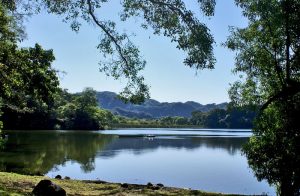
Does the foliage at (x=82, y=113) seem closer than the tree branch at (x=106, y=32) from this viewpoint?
No

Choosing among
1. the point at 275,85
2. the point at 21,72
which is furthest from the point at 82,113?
the point at 275,85

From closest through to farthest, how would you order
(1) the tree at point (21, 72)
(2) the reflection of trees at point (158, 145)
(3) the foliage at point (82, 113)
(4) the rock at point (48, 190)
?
(4) the rock at point (48, 190) < (1) the tree at point (21, 72) < (2) the reflection of trees at point (158, 145) < (3) the foliage at point (82, 113)

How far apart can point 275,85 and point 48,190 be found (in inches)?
512

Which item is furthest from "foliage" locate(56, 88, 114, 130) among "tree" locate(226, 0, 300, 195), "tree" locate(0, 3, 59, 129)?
"tree" locate(226, 0, 300, 195)

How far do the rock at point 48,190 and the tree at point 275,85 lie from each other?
1026 centimetres

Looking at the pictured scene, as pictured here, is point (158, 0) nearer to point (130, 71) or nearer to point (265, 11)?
point (130, 71)

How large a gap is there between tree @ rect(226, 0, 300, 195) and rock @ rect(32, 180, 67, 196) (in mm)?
10261

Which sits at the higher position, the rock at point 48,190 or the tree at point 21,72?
the tree at point 21,72

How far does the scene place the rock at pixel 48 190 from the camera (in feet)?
54.9

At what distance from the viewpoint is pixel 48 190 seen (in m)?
16.8

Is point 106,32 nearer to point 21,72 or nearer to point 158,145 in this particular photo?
point 21,72

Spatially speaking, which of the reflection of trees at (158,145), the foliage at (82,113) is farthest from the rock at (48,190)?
the foliage at (82,113)

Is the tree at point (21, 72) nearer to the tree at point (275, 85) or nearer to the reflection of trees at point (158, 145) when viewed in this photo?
the tree at point (275, 85)

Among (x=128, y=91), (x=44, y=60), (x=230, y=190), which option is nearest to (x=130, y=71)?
(x=128, y=91)
